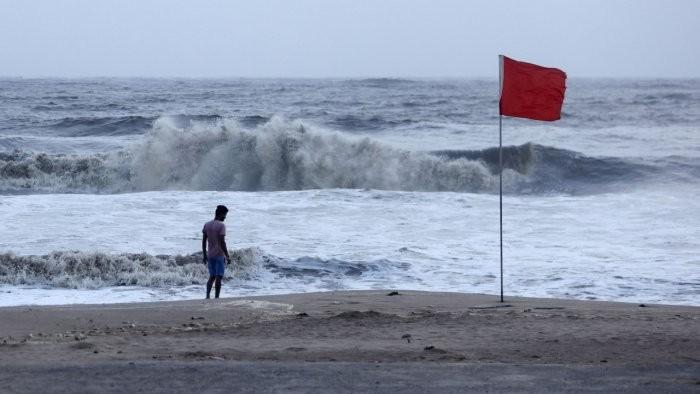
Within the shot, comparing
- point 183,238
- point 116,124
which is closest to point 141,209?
point 183,238

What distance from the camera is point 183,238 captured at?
14906 millimetres

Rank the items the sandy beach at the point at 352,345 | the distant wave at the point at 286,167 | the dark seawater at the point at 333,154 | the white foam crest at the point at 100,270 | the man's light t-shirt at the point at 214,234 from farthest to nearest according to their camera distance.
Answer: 1. the dark seawater at the point at 333,154
2. the distant wave at the point at 286,167
3. the white foam crest at the point at 100,270
4. the man's light t-shirt at the point at 214,234
5. the sandy beach at the point at 352,345

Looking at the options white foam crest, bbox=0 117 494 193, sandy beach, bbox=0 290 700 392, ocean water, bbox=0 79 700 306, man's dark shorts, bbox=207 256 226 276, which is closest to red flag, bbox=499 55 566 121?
sandy beach, bbox=0 290 700 392

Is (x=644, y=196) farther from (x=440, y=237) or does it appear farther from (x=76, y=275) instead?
(x=76, y=275)

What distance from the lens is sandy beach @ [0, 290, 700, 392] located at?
19.9 feet

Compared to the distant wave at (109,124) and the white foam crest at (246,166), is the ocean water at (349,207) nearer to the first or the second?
the white foam crest at (246,166)

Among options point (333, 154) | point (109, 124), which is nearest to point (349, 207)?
point (333, 154)

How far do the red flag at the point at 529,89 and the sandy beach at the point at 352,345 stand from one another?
2.13m

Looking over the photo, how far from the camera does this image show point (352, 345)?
24.2ft

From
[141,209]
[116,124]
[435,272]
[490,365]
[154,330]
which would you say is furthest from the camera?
Answer: [116,124]

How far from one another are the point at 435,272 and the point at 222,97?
43.6 metres

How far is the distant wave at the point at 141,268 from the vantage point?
38.5 feet

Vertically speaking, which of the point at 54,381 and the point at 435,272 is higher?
the point at 54,381

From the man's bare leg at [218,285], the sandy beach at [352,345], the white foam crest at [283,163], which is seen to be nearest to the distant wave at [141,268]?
the man's bare leg at [218,285]
